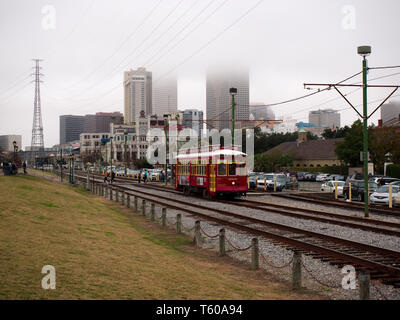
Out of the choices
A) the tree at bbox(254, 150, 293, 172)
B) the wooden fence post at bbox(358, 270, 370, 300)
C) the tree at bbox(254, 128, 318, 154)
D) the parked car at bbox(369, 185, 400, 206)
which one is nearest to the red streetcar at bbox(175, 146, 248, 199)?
the parked car at bbox(369, 185, 400, 206)

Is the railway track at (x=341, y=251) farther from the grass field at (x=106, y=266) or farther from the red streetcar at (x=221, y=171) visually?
the red streetcar at (x=221, y=171)

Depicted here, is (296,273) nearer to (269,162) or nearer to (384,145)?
(384,145)

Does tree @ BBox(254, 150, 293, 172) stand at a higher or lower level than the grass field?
higher

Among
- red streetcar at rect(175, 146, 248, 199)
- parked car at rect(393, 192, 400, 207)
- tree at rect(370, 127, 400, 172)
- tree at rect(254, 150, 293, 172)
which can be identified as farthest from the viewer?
tree at rect(254, 150, 293, 172)

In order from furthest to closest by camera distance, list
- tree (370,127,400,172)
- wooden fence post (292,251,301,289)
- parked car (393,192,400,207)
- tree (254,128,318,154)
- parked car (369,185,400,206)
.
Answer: tree (254,128,318,154) → tree (370,127,400,172) → parked car (369,185,400,206) → parked car (393,192,400,207) → wooden fence post (292,251,301,289)

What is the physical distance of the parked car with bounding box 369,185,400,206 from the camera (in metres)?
28.6

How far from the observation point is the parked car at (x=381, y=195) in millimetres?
28625

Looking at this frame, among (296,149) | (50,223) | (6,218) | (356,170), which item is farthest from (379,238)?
(296,149)

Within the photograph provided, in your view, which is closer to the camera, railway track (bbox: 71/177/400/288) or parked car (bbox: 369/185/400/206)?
railway track (bbox: 71/177/400/288)

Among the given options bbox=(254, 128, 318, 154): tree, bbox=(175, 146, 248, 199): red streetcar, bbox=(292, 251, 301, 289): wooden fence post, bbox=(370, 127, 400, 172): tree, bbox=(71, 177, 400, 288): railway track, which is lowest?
bbox=(71, 177, 400, 288): railway track

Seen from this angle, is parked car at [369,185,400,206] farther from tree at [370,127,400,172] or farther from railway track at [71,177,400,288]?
tree at [370,127,400,172]

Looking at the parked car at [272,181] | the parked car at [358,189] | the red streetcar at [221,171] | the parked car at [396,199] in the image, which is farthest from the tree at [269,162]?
the parked car at [396,199]

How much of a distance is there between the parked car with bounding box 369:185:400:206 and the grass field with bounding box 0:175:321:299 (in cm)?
1796
